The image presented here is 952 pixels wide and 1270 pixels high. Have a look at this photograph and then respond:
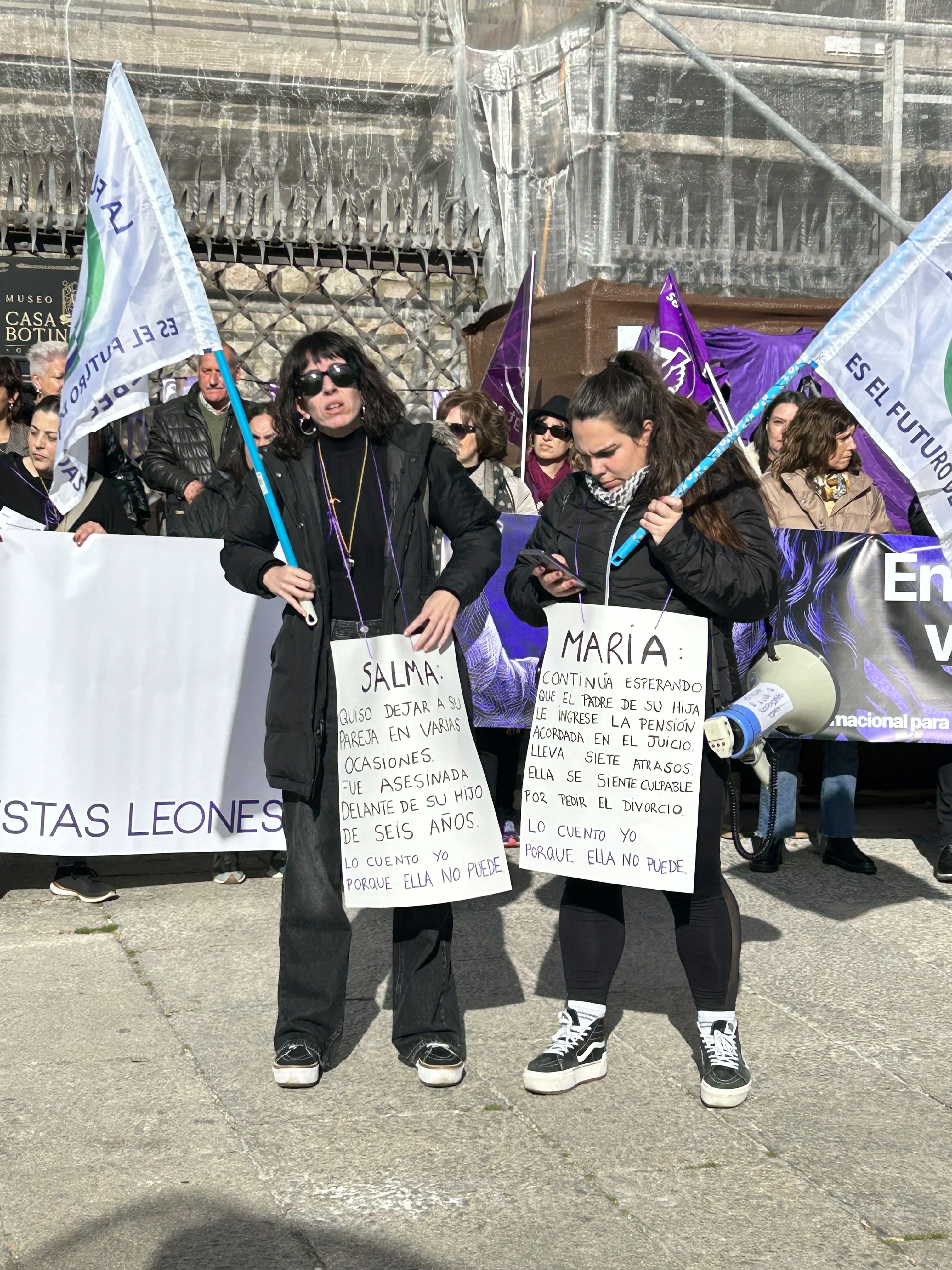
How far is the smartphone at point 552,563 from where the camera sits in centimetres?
411

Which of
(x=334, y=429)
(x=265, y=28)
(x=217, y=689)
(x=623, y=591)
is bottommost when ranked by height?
(x=217, y=689)

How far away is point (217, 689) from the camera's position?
6.15 m

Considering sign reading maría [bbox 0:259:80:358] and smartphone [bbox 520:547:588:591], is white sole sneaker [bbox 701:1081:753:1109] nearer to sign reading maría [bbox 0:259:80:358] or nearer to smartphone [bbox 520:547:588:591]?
smartphone [bbox 520:547:588:591]

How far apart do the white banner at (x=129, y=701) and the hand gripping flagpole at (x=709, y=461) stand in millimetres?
2414

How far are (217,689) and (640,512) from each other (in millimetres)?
2525

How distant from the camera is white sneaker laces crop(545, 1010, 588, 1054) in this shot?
4.23 meters

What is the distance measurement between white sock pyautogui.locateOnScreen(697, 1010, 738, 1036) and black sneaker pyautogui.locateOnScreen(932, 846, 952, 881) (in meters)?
2.56

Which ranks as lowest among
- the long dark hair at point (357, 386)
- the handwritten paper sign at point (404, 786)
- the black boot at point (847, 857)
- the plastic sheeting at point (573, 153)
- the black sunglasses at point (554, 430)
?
the black boot at point (847, 857)

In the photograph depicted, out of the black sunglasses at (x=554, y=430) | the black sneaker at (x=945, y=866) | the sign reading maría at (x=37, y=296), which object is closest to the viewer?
the black sneaker at (x=945, y=866)

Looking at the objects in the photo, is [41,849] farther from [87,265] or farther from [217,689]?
[87,265]

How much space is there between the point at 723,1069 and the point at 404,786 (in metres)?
1.12

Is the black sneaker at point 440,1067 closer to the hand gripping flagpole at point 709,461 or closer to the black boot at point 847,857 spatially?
the hand gripping flagpole at point 709,461

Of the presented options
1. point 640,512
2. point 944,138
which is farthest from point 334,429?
point 944,138

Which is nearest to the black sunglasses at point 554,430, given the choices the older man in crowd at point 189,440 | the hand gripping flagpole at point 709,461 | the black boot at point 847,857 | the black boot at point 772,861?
the older man in crowd at point 189,440
